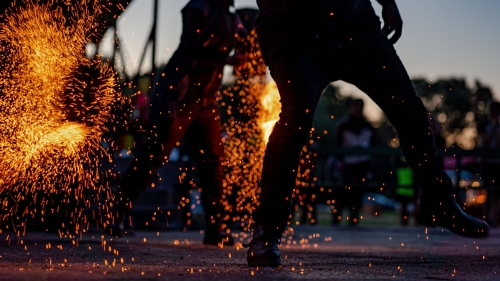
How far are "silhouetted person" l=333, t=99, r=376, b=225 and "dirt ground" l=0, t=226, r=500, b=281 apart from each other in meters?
4.96

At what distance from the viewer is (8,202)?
301 inches

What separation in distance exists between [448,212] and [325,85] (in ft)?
3.51

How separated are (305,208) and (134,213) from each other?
14.9 feet

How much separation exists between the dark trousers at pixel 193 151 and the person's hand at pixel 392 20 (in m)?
2.31

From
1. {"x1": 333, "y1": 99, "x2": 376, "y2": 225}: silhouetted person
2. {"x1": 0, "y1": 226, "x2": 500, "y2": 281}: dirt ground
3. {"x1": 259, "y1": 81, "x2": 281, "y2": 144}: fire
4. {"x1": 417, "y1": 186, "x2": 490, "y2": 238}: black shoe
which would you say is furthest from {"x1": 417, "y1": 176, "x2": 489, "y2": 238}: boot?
{"x1": 333, "y1": 99, "x2": 376, "y2": 225}: silhouetted person

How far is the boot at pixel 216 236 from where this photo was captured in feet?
23.5

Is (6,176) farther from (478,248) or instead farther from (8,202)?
(478,248)

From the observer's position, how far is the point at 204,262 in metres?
4.89

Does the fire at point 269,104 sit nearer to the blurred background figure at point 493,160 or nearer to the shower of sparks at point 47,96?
the shower of sparks at point 47,96

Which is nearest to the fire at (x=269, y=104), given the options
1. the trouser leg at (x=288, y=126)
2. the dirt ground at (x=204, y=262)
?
the dirt ground at (x=204, y=262)

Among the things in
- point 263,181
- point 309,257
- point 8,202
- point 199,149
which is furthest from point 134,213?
point 263,181

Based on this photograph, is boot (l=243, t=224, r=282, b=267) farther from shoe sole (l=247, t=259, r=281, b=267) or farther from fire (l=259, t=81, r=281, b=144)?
fire (l=259, t=81, r=281, b=144)

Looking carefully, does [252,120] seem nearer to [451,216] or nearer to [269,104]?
[269,104]

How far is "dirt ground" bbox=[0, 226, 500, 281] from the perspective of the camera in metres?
3.86
